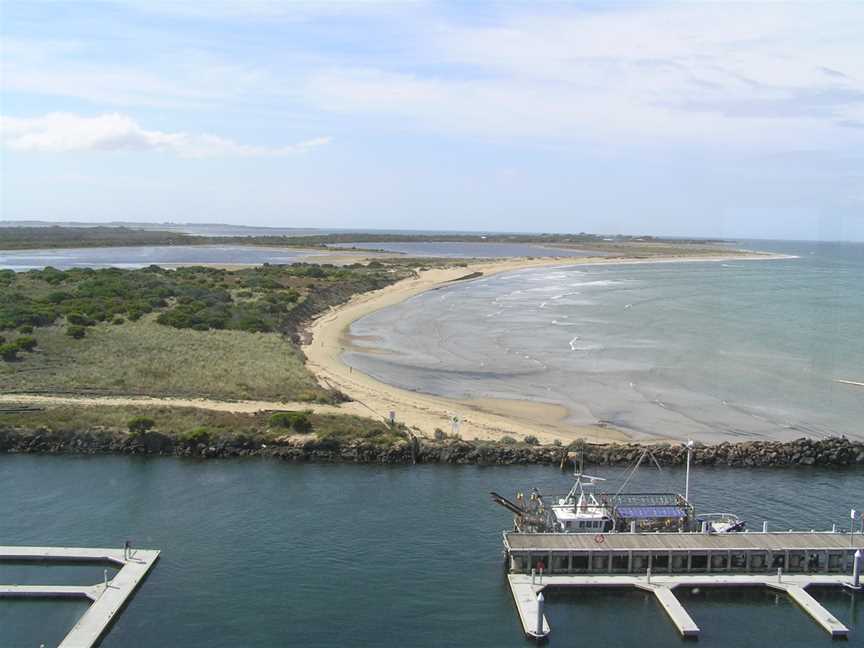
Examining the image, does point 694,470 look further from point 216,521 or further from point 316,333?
point 316,333

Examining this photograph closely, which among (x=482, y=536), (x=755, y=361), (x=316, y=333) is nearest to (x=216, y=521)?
(x=482, y=536)

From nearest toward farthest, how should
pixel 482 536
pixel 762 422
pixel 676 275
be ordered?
pixel 482 536
pixel 762 422
pixel 676 275

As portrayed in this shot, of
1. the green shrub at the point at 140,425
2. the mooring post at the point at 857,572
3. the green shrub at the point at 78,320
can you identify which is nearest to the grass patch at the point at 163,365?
the green shrub at the point at 78,320

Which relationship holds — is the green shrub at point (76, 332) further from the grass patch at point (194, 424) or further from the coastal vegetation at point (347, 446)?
the coastal vegetation at point (347, 446)

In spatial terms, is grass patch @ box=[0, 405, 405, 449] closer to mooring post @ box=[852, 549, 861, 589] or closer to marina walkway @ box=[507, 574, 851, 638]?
marina walkway @ box=[507, 574, 851, 638]

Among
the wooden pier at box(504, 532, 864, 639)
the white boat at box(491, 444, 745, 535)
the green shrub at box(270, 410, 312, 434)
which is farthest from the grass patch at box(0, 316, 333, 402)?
the wooden pier at box(504, 532, 864, 639)
